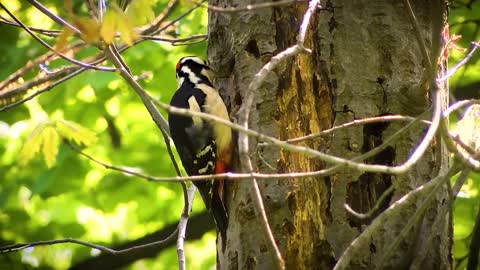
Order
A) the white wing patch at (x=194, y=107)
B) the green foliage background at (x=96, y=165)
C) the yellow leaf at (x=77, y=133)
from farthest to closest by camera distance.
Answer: the green foliage background at (x=96, y=165), the white wing patch at (x=194, y=107), the yellow leaf at (x=77, y=133)

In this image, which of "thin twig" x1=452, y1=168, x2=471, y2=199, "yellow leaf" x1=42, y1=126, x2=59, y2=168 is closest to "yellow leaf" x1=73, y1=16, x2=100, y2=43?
"yellow leaf" x1=42, y1=126, x2=59, y2=168

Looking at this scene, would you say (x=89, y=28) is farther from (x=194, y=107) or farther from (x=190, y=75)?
(x=190, y=75)

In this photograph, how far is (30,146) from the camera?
2717 millimetres

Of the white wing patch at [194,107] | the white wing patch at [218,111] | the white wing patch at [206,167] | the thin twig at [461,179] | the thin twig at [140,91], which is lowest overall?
the thin twig at [461,179]

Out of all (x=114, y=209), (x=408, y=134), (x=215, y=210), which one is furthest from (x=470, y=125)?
(x=114, y=209)

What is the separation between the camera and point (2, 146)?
6.05 m

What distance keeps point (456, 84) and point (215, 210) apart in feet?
8.03

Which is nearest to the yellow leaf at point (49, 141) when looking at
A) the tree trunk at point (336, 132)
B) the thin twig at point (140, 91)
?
the thin twig at point (140, 91)

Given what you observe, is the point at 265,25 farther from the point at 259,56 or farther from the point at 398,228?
the point at 398,228

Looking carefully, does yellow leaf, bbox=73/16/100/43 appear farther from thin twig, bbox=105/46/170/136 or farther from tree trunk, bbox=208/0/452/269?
tree trunk, bbox=208/0/452/269

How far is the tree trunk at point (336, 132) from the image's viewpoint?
269 cm

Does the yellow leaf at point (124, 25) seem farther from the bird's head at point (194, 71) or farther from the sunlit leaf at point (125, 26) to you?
the bird's head at point (194, 71)

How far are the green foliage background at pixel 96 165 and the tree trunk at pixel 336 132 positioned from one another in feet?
6.34

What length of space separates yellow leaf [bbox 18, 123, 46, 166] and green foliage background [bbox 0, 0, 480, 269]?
6.67 feet
